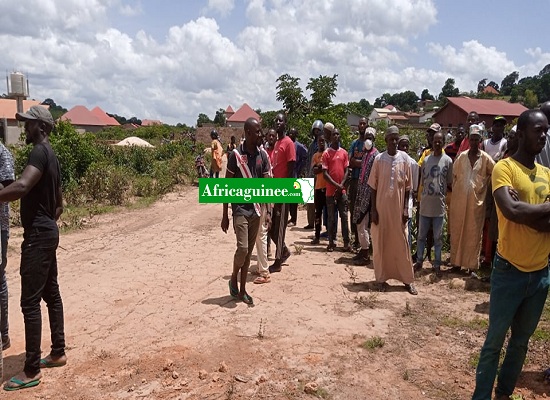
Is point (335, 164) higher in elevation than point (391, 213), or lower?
higher

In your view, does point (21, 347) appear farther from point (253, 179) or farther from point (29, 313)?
point (253, 179)

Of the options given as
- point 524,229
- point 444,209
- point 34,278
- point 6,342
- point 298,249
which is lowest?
point 6,342

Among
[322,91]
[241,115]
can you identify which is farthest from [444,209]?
[241,115]

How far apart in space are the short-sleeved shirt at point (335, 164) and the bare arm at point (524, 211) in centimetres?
408

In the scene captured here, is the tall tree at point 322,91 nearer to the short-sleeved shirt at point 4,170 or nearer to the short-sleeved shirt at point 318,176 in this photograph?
the short-sleeved shirt at point 318,176

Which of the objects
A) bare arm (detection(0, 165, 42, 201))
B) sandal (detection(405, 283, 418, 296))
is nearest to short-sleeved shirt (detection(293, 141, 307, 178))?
sandal (detection(405, 283, 418, 296))

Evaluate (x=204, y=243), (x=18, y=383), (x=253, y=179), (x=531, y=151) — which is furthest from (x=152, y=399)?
(x=204, y=243)

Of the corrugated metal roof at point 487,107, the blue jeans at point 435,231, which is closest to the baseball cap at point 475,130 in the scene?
the blue jeans at point 435,231

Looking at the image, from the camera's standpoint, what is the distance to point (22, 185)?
122 inches

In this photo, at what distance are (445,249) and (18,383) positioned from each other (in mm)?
5818

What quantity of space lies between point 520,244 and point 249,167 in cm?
280

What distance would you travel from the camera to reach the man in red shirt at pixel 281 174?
19.3ft

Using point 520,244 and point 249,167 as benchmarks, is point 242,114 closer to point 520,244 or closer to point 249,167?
point 249,167

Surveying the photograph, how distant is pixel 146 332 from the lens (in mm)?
4117
